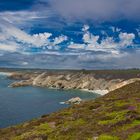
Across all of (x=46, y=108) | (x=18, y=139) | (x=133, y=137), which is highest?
(x=133, y=137)

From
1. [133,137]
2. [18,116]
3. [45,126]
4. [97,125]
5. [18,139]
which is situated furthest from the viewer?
[18,116]

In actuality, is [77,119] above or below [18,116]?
Answer: above

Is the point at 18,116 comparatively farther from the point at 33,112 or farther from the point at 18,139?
the point at 18,139

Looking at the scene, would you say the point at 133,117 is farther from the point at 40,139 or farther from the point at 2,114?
the point at 2,114

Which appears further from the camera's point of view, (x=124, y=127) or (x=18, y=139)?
(x=18, y=139)

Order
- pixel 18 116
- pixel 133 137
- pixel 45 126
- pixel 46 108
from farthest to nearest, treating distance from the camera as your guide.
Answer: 1. pixel 46 108
2. pixel 18 116
3. pixel 45 126
4. pixel 133 137

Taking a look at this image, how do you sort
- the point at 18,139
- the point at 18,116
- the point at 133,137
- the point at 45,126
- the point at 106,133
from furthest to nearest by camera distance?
the point at 18,116 → the point at 45,126 → the point at 18,139 → the point at 106,133 → the point at 133,137

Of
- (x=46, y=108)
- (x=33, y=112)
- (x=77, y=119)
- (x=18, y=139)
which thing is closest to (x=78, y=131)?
(x=18, y=139)

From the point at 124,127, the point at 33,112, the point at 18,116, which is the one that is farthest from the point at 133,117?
the point at 33,112

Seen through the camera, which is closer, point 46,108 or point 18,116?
point 18,116
